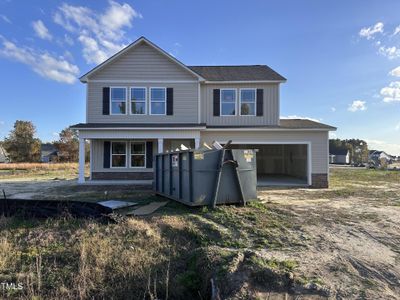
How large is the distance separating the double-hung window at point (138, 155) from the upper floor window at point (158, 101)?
1.96m

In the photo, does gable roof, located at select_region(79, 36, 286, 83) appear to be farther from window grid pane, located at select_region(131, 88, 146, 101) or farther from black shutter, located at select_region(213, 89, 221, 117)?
window grid pane, located at select_region(131, 88, 146, 101)

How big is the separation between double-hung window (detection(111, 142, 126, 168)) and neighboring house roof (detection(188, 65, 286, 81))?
20.0 ft

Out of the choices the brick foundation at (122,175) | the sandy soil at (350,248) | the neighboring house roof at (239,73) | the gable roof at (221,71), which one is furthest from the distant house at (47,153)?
the sandy soil at (350,248)

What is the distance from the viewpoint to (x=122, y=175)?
57.3 ft

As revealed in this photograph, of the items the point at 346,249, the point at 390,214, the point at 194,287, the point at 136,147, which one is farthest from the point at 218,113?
the point at 194,287

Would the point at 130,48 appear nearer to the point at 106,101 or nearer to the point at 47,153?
the point at 106,101

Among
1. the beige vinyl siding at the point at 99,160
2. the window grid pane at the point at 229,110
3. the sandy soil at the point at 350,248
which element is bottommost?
the sandy soil at the point at 350,248

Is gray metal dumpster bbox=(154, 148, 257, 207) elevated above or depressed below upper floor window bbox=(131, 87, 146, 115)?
below

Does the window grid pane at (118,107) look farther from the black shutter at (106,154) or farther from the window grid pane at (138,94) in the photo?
the black shutter at (106,154)

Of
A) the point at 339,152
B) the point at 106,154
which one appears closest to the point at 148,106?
the point at 106,154

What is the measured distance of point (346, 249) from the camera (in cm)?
613

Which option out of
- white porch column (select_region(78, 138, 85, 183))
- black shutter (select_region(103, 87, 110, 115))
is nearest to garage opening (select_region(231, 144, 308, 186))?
black shutter (select_region(103, 87, 110, 115))

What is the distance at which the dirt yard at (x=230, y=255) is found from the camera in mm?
4531

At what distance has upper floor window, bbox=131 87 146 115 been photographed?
57.2ft
